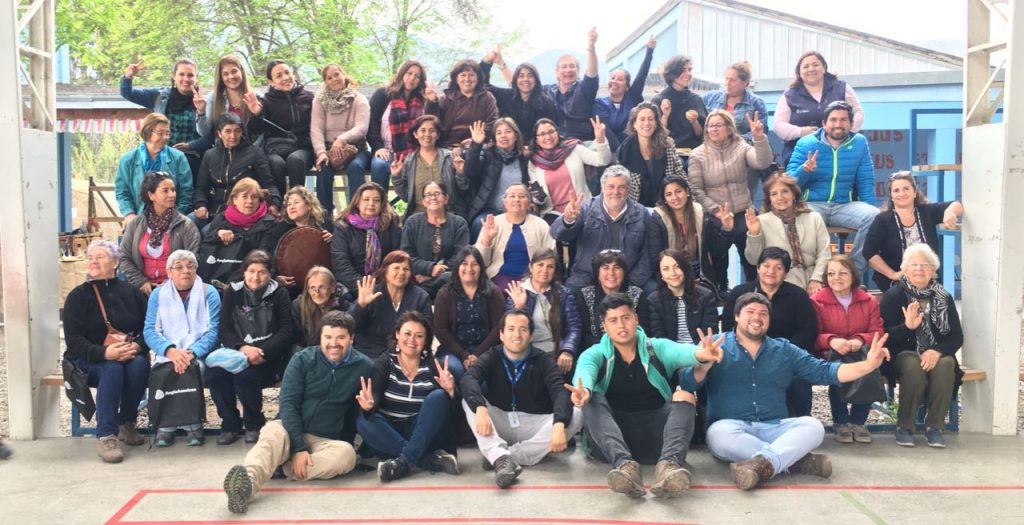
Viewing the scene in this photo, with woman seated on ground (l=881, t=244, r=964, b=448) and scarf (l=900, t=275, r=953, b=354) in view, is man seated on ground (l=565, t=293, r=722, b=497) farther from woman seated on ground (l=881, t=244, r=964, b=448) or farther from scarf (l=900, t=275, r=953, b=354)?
scarf (l=900, t=275, r=953, b=354)

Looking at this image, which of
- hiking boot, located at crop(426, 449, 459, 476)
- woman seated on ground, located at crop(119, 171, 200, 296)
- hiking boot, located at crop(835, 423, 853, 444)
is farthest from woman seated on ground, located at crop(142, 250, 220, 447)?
hiking boot, located at crop(835, 423, 853, 444)

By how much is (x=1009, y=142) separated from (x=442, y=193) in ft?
12.9

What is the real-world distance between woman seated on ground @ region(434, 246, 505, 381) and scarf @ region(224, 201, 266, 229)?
1607 mm

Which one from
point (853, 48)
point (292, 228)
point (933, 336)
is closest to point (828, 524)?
point (933, 336)

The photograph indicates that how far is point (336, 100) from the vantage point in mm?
8250

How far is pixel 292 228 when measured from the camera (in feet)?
24.1

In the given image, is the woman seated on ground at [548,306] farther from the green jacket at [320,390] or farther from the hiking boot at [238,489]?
the hiking boot at [238,489]

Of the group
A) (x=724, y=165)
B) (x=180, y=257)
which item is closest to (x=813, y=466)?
(x=724, y=165)

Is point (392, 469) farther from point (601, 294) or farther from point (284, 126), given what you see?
point (284, 126)

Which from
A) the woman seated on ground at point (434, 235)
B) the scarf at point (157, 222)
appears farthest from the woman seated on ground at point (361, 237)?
the scarf at point (157, 222)

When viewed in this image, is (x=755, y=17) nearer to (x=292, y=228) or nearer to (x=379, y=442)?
(x=292, y=228)

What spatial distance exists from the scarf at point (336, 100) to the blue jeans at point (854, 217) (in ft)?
12.7

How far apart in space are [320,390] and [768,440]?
8.78 ft

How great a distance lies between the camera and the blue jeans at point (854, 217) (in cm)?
741
